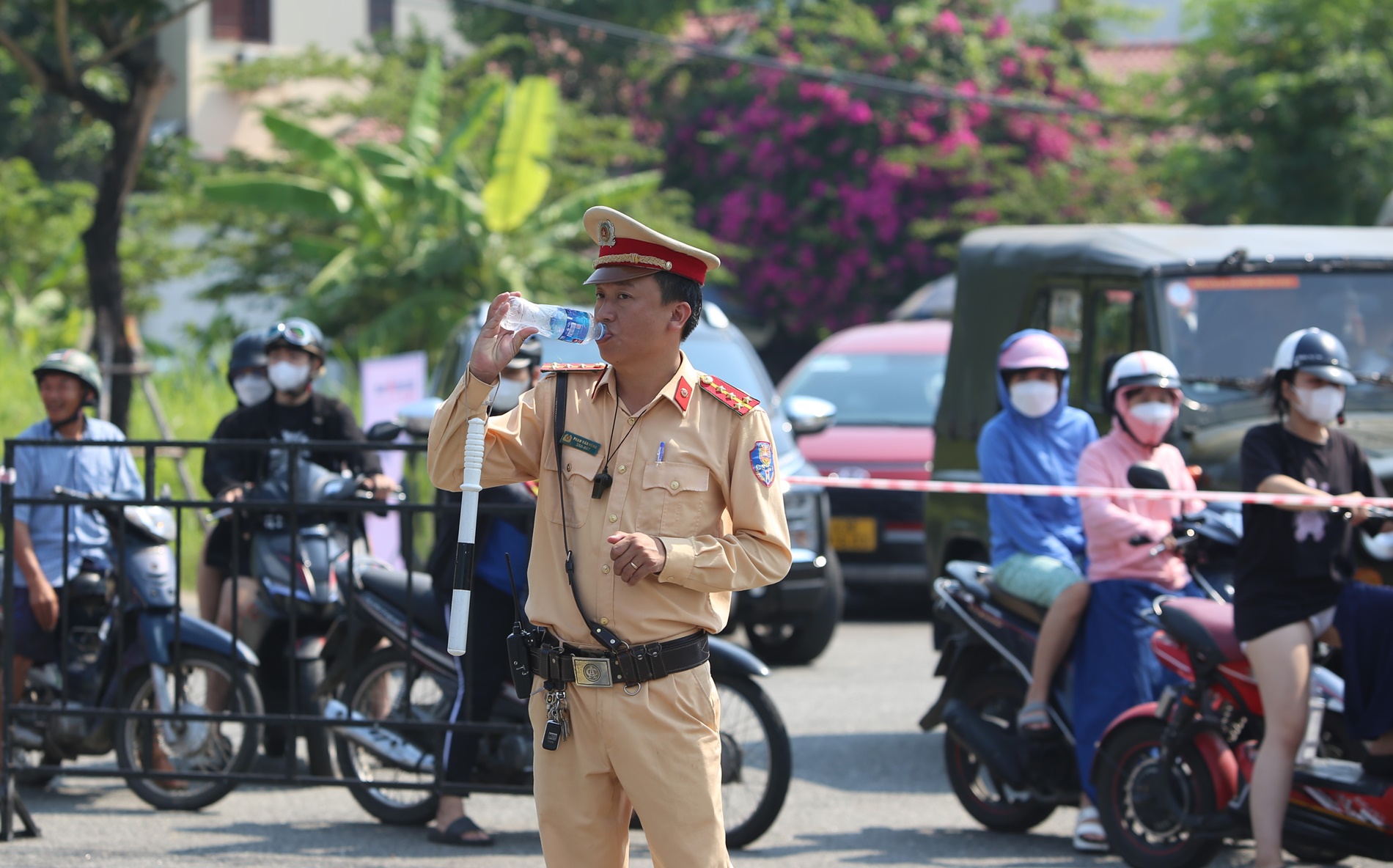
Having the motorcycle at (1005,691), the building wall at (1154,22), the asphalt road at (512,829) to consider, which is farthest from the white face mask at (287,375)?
the building wall at (1154,22)

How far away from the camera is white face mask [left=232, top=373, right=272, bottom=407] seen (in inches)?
299

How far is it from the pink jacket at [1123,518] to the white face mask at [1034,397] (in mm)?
323

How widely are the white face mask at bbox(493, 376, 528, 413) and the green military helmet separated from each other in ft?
5.61

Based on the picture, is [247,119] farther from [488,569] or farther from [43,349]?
[488,569]

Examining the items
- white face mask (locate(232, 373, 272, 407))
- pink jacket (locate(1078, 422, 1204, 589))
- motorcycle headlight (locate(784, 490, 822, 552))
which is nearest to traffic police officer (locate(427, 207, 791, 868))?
pink jacket (locate(1078, 422, 1204, 589))

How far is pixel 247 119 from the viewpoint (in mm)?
25625

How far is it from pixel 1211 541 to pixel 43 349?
15.0 m

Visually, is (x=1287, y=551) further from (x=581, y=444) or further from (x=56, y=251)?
(x=56, y=251)

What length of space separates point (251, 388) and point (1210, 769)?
4.58m

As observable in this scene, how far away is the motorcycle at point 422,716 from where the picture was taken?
5895mm

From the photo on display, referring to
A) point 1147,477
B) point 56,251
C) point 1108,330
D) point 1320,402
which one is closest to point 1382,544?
point 1320,402

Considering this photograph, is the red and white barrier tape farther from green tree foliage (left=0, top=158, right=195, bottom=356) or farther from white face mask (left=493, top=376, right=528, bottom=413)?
green tree foliage (left=0, top=158, right=195, bottom=356)

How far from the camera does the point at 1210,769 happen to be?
5340mm

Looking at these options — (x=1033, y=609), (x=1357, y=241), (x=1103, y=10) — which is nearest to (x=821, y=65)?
(x=1103, y=10)
